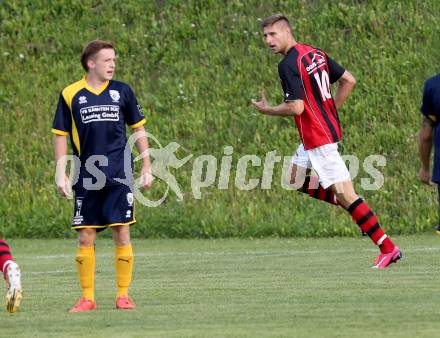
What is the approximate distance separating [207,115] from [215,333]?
13.9 meters

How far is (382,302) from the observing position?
28.7ft

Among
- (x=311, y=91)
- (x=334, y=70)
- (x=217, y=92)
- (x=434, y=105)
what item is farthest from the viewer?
(x=217, y=92)

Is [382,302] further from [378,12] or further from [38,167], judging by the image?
[378,12]

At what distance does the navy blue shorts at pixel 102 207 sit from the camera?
9.11m

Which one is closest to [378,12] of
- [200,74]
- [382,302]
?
[200,74]

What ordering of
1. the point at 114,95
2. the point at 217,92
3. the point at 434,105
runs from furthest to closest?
1. the point at 217,92
2. the point at 114,95
3. the point at 434,105

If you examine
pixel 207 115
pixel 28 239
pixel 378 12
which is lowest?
pixel 28 239

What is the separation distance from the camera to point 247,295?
960 centimetres

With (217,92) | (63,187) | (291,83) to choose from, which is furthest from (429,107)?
(217,92)

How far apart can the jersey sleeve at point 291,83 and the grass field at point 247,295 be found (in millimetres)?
1572

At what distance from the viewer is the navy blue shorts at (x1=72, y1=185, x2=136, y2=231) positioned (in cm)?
911

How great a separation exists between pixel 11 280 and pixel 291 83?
4163 millimetres

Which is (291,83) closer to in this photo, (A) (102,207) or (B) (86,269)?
(A) (102,207)

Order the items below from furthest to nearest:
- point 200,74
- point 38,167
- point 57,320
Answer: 1. point 200,74
2. point 38,167
3. point 57,320
